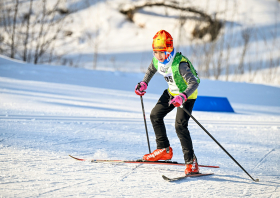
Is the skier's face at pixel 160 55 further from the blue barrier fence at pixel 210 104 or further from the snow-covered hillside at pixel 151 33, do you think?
the snow-covered hillside at pixel 151 33

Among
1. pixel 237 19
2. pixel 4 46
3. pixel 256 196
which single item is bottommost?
pixel 256 196

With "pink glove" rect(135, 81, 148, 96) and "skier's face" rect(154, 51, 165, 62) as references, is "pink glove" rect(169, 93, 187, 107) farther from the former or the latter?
"pink glove" rect(135, 81, 148, 96)

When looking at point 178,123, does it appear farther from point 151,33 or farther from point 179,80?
point 151,33

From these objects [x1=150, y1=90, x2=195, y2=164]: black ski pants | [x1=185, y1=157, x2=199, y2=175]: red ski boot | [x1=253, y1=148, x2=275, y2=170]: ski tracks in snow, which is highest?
[x1=150, y1=90, x2=195, y2=164]: black ski pants

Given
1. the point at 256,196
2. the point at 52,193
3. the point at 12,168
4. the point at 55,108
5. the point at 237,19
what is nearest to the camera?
the point at 52,193

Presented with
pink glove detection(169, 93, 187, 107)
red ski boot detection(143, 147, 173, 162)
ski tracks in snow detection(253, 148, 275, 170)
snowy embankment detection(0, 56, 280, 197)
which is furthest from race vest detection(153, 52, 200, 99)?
ski tracks in snow detection(253, 148, 275, 170)

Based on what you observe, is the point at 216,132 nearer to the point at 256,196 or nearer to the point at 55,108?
the point at 256,196

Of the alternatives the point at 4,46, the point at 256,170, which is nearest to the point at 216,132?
the point at 256,170

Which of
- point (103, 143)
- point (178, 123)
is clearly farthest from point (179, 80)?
point (103, 143)

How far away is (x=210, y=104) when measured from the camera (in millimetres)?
6766

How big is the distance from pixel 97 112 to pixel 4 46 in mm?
6465

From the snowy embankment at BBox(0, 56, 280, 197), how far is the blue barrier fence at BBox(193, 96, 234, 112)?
0.34 m

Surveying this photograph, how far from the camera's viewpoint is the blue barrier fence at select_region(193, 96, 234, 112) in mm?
6676

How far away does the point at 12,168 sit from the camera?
2.47 meters
